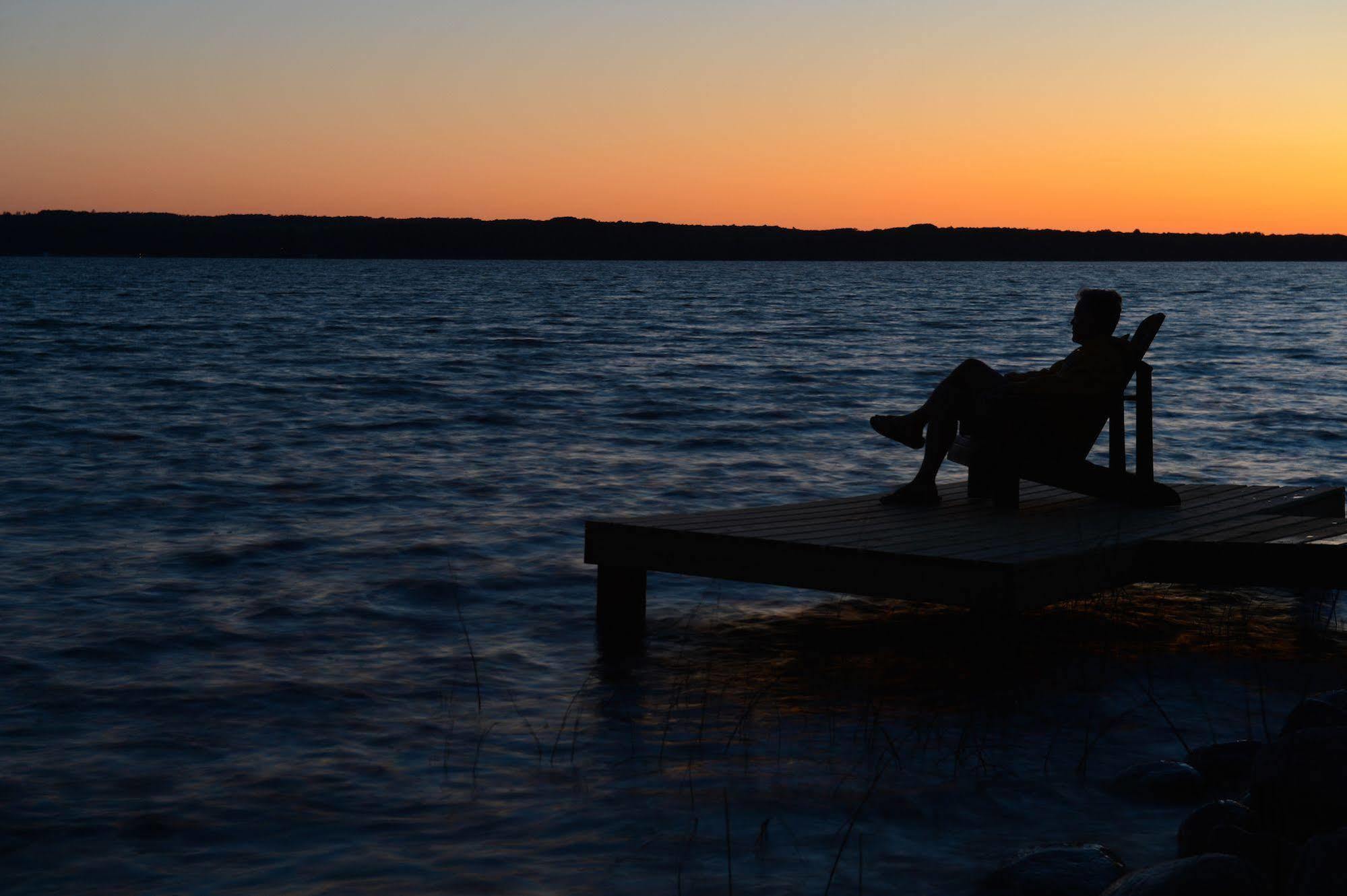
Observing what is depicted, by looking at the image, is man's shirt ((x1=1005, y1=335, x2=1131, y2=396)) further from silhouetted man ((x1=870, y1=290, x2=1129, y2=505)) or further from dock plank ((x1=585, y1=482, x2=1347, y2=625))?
dock plank ((x1=585, y1=482, x2=1347, y2=625))

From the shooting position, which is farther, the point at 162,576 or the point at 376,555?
the point at 376,555

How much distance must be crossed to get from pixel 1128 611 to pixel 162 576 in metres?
6.33

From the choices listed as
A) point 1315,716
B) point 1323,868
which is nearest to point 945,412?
point 1315,716

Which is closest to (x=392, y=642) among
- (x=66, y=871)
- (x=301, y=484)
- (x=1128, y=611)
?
(x=66, y=871)

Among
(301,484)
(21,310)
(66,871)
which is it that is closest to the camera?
(66,871)

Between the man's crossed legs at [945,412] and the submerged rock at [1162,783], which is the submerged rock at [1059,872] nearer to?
the submerged rock at [1162,783]

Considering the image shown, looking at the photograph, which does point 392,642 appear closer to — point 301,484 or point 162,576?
point 162,576

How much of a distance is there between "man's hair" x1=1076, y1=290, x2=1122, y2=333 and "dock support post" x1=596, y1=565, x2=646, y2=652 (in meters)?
2.82

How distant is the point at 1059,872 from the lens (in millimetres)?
4355

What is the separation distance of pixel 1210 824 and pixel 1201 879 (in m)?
0.88

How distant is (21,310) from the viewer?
5662cm

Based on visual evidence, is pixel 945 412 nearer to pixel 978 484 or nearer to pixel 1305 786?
pixel 978 484

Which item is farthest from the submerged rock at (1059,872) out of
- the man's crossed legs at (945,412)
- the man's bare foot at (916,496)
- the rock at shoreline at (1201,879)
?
the man's bare foot at (916,496)

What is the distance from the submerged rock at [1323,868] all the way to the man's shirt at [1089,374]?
4.27m
